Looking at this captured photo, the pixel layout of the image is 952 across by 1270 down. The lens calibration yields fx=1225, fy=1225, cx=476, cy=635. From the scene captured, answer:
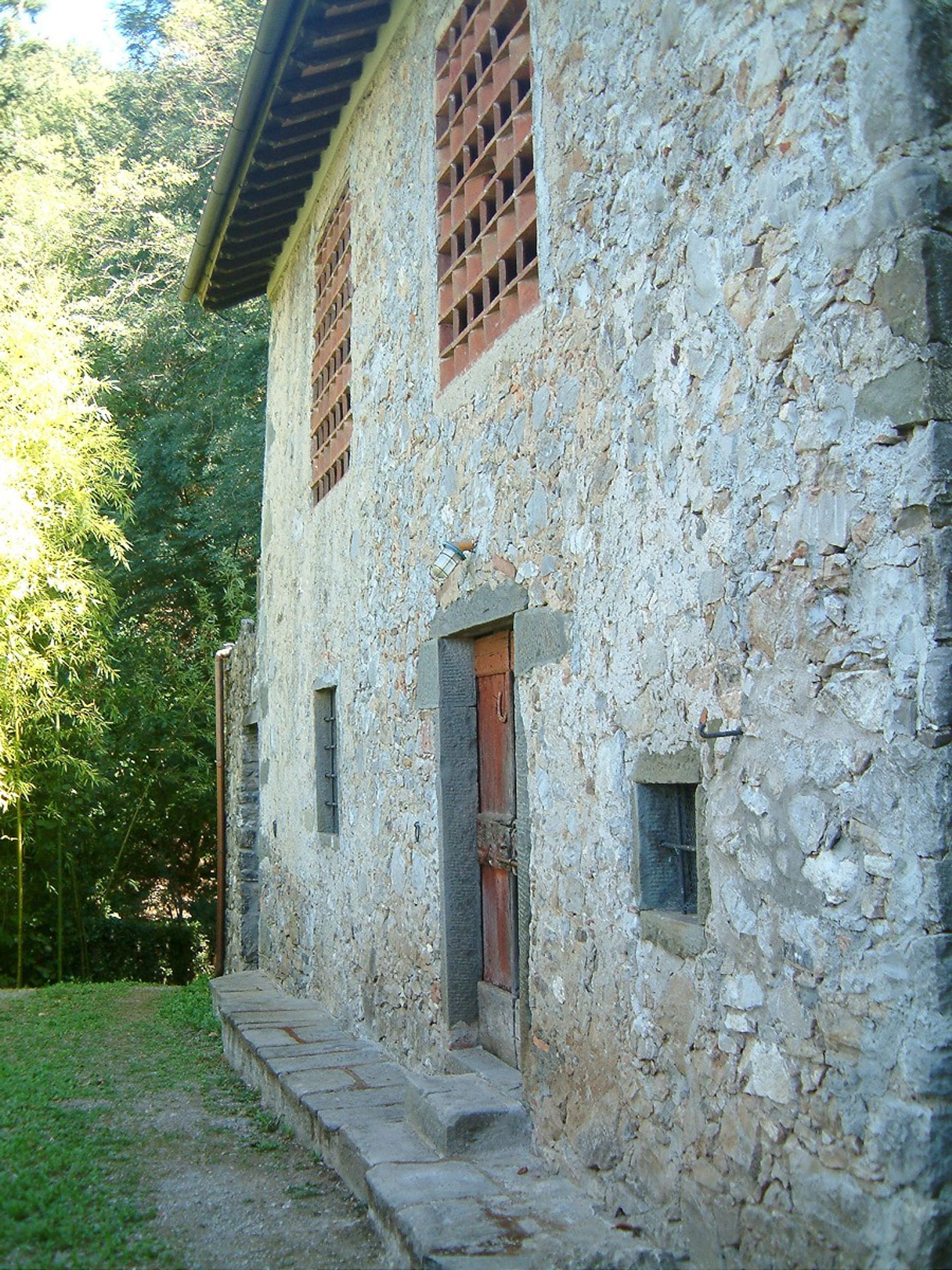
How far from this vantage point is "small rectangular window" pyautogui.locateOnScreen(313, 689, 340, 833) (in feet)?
23.3

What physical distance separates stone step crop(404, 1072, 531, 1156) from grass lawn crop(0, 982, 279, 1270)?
89cm

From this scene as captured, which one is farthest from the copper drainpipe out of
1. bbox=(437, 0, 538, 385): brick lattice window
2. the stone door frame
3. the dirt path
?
bbox=(437, 0, 538, 385): brick lattice window

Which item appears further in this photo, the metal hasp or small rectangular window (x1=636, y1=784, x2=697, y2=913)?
small rectangular window (x1=636, y1=784, x2=697, y2=913)

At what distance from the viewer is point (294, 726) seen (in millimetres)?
7863

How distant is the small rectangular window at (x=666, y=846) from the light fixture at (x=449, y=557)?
1598 mm

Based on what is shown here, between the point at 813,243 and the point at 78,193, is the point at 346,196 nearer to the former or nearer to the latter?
the point at 813,243

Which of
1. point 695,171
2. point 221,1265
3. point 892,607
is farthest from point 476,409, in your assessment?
point 221,1265

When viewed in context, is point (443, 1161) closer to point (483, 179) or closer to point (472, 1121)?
point (472, 1121)

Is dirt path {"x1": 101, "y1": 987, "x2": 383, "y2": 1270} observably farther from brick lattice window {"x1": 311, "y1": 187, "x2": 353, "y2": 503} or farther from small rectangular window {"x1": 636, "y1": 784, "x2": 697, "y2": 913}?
brick lattice window {"x1": 311, "y1": 187, "x2": 353, "y2": 503}

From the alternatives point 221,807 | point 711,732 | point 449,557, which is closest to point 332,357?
point 449,557

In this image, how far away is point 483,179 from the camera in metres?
4.67

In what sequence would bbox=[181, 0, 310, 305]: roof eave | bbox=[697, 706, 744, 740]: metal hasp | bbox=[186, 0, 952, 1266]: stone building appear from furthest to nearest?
1. bbox=[181, 0, 310, 305]: roof eave
2. bbox=[697, 706, 744, 740]: metal hasp
3. bbox=[186, 0, 952, 1266]: stone building

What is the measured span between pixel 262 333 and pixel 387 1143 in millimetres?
11842

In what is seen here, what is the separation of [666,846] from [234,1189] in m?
2.20
